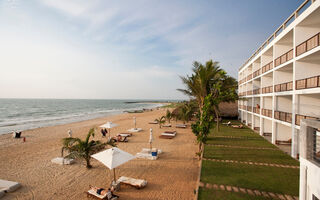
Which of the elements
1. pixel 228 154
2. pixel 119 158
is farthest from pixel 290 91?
pixel 119 158

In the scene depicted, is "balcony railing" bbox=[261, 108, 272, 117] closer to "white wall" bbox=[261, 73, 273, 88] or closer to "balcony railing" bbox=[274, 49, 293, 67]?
"white wall" bbox=[261, 73, 273, 88]

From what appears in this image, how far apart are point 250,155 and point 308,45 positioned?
6912 mm

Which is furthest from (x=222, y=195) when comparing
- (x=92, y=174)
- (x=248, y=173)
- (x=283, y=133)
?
(x=283, y=133)

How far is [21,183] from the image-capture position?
24.8ft

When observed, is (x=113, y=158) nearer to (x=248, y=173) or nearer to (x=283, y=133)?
(x=248, y=173)

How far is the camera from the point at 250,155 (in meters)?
9.74

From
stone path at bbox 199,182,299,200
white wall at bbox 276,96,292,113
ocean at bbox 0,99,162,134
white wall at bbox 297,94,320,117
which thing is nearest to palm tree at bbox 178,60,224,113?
white wall at bbox 276,96,292,113

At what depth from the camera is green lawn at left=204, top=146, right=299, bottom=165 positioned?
903 cm

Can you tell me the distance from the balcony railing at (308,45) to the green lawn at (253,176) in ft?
21.1

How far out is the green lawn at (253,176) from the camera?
622 cm

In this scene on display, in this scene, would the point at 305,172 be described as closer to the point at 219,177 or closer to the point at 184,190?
the point at 219,177

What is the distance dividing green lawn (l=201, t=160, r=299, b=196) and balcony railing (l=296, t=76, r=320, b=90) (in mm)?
4485

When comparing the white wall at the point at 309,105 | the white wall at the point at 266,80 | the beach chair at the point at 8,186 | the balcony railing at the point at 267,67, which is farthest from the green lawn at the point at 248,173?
the beach chair at the point at 8,186

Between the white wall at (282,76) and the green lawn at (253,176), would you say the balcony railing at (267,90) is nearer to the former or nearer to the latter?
the white wall at (282,76)
